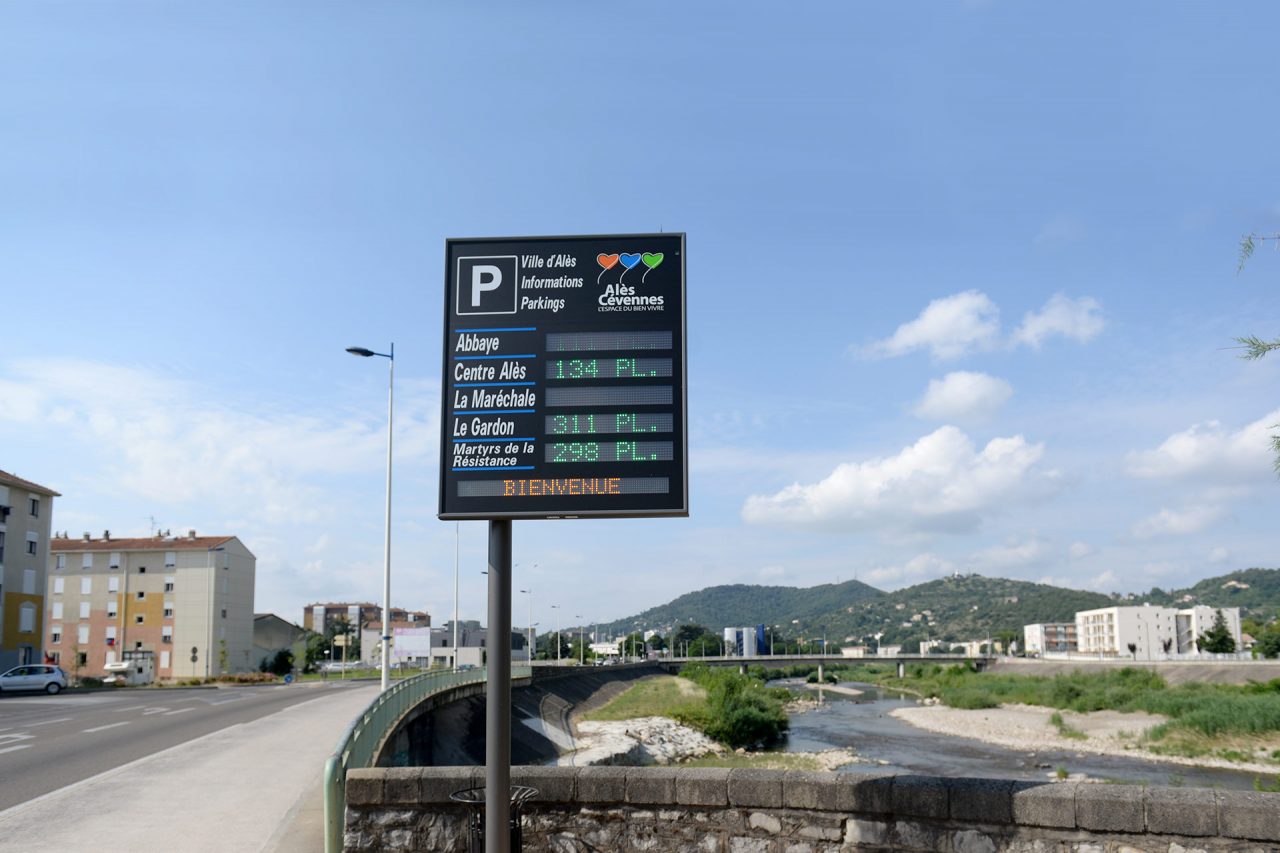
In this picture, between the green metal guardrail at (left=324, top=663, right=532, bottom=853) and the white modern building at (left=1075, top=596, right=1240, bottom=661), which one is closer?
the green metal guardrail at (left=324, top=663, right=532, bottom=853)

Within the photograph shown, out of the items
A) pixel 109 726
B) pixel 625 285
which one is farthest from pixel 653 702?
pixel 625 285

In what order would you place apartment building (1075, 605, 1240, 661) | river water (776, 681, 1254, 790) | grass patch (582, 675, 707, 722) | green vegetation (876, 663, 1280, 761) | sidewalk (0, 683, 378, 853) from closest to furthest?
sidewalk (0, 683, 378, 853) → river water (776, 681, 1254, 790) → green vegetation (876, 663, 1280, 761) → grass patch (582, 675, 707, 722) → apartment building (1075, 605, 1240, 661)

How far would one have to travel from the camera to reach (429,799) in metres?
8.12

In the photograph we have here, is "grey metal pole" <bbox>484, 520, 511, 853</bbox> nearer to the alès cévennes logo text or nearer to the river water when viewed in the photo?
the alès cévennes logo text

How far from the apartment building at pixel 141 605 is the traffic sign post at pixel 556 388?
285ft

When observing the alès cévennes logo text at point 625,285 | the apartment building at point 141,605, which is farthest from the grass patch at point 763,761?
the apartment building at point 141,605

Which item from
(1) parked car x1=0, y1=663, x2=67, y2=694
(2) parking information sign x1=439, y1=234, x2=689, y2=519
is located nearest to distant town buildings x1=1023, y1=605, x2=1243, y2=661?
(1) parked car x1=0, y1=663, x2=67, y2=694

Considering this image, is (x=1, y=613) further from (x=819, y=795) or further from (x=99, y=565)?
(x=819, y=795)

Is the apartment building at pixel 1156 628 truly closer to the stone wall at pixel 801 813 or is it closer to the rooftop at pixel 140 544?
the rooftop at pixel 140 544

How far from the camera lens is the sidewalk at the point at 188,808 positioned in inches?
417

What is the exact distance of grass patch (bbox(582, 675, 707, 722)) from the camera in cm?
6688

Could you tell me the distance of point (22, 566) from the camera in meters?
63.8

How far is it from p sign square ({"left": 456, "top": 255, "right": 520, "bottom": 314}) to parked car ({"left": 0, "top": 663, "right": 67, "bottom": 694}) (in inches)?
1962

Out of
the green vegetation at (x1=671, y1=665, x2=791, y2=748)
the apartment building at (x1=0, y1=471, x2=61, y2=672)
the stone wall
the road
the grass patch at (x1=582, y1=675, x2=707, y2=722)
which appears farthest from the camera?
the grass patch at (x1=582, y1=675, x2=707, y2=722)
